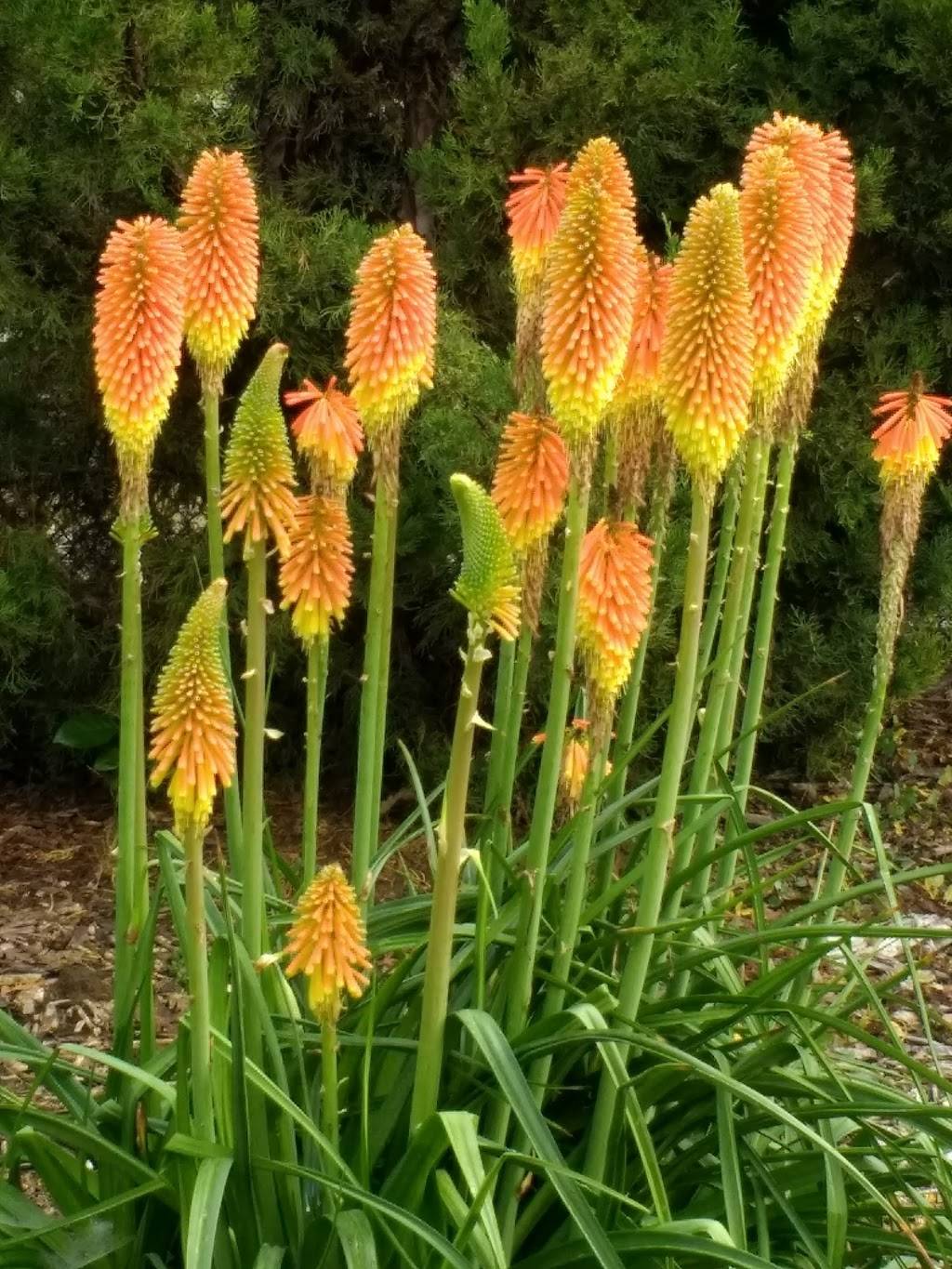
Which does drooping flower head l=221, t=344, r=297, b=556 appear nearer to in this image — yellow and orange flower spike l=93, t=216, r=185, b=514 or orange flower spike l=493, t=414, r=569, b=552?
yellow and orange flower spike l=93, t=216, r=185, b=514

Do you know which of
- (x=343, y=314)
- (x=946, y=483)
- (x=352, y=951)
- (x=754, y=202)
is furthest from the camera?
(x=946, y=483)

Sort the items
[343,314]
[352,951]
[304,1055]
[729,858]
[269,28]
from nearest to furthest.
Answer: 1. [352,951]
2. [304,1055]
3. [729,858]
4. [343,314]
5. [269,28]

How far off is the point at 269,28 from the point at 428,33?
28.6 inches

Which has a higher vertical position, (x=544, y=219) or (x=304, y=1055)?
(x=544, y=219)

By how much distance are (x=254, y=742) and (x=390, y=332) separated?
83 centimetres

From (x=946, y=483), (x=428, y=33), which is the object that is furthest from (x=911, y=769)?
(x=428, y=33)

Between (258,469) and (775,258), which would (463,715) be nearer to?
(258,469)

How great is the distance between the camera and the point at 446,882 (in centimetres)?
241

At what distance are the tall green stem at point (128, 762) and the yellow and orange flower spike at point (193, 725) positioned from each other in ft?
1.29

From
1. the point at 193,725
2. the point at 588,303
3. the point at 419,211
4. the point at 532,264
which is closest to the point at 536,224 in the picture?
the point at 532,264

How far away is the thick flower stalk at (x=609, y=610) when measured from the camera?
281 centimetres

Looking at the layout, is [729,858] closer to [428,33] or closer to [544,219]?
[544,219]

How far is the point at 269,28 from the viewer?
6.72m

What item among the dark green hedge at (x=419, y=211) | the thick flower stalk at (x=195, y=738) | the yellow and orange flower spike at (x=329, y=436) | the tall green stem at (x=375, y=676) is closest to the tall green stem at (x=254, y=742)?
the thick flower stalk at (x=195, y=738)
